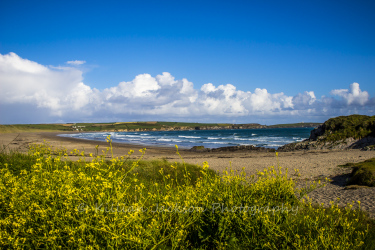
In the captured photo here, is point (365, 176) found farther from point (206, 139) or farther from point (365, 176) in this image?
point (206, 139)

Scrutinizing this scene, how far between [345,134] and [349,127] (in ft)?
5.81

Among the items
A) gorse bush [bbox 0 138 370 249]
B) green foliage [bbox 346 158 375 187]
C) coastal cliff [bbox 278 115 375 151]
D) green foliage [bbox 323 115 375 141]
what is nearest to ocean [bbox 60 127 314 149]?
coastal cliff [bbox 278 115 375 151]

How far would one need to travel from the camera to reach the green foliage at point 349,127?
1283 inches

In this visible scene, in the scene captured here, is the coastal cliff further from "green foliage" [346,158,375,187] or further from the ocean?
"green foliage" [346,158,375,187]

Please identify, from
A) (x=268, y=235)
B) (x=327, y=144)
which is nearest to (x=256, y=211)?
(x=268, y=235)

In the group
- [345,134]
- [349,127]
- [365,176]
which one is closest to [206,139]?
[349,127]

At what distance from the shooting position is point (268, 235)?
3.79 meters

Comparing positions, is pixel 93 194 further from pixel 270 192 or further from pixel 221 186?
pixel 270 192

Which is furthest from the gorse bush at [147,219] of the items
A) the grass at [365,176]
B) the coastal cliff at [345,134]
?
the coastal cliff at [345,134]

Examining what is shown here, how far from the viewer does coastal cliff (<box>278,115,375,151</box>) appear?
103 ft

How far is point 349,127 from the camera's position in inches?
1387

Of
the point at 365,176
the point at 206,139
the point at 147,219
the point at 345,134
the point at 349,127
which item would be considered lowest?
the point at 206,139

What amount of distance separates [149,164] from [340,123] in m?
33.4

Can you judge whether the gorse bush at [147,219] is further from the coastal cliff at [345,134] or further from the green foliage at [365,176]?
the coastal cliff at [345,134]
